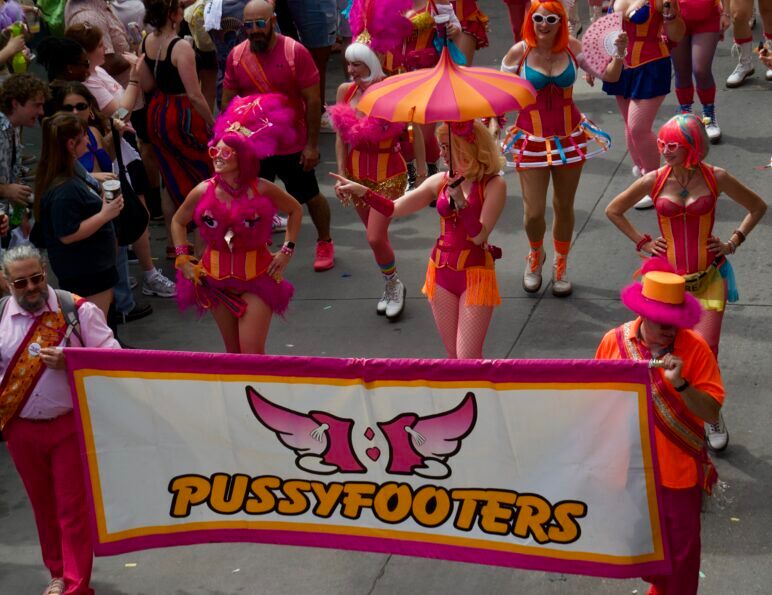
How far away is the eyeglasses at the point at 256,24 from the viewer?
880cm

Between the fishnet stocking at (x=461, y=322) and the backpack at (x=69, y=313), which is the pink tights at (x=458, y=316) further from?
the backpack at (x=69, y=313)

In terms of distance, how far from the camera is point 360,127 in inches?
332

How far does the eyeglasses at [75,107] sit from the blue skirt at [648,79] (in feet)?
12.5

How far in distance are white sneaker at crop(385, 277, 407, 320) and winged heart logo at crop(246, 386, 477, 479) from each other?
343 cm

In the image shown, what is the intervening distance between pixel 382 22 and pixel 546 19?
1.67 m

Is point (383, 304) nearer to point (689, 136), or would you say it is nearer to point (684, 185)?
point (684, 185)

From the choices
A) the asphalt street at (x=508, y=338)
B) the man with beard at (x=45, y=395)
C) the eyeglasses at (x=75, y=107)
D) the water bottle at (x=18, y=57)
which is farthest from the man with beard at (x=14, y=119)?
the man with beard at (x=45, y=395)

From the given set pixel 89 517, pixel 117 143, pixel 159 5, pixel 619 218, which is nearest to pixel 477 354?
pixel 619 218

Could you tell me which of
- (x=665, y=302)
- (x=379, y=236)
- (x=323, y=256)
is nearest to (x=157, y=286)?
(x=323, y=256)

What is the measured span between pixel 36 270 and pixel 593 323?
4037 mm

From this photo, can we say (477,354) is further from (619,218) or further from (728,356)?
(728,356)

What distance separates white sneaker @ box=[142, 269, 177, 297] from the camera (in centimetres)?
963

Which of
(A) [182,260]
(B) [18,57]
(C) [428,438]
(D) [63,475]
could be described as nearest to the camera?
(C) [428,438]

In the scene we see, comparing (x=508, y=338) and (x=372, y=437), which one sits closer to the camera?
(x=372, y=437)
